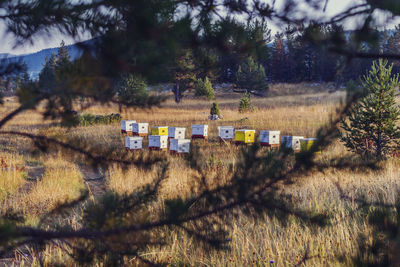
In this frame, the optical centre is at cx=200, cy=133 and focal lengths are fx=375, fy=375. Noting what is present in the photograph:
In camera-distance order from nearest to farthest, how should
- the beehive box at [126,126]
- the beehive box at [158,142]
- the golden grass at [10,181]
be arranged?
the golden grass at [10,181] < the beehive box at [158,142] < the beehive box at [126,126]

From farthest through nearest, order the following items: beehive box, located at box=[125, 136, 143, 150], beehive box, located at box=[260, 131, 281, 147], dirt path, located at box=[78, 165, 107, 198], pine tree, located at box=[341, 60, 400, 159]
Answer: beehive box, located at box=[260, 131, 281, 147] → beehive box, located at box=[125, 136, 143, 150] → pine tree, located at box=[341, 60, 400, 159] → dirt path, located at box=[78, 165, 107, 198]

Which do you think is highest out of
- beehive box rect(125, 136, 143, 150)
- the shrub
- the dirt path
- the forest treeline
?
the forest treeline

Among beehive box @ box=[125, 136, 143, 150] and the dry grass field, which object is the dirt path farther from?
beehive box @ box=[125, 136, 143, 150]

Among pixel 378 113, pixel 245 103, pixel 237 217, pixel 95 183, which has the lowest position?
pixel 95 183

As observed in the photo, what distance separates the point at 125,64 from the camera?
1.55 metres

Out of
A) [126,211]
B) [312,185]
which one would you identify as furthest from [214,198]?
[312,185]

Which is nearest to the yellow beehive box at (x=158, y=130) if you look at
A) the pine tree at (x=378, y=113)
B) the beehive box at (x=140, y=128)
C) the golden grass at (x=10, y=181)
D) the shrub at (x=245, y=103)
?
the beehive box at (x=140, y=128)

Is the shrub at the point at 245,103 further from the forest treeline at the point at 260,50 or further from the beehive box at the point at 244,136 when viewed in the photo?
the forest treeline at the point at 260,50

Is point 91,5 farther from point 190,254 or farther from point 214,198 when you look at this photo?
point 190,254

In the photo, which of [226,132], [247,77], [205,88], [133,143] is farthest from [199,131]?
[205,88]

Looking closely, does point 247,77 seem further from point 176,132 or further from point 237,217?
point 237,217

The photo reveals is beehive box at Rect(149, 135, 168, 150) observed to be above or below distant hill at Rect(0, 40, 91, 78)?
below

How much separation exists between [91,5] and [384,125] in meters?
8.33

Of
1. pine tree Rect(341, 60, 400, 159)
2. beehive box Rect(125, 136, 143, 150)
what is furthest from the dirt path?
pine tree Rect(341, 60, 400, 159)
